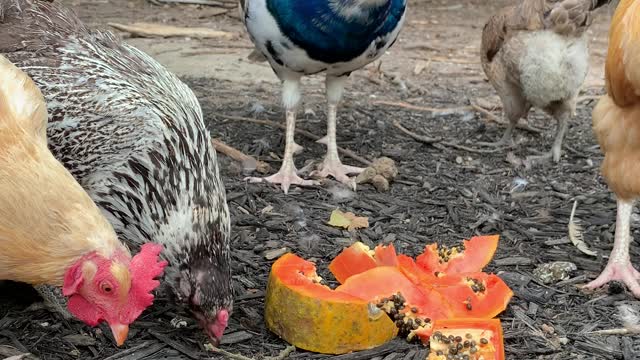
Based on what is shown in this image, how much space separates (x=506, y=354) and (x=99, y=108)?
1.93 metres

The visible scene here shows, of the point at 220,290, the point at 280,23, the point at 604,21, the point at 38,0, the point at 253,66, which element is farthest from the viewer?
the point at 604,21

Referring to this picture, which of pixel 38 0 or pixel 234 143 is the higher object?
pixel 38 0

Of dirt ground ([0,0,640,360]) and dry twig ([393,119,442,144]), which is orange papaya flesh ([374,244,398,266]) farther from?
dry twig ([393,119,442,144])

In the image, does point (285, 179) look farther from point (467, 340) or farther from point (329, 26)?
point (467, 340)

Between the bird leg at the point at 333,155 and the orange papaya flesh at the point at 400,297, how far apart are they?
66.4 inches

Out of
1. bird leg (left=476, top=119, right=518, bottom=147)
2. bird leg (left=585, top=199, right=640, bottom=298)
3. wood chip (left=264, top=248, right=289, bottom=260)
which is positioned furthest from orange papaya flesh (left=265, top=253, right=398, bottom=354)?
bird leg (left=476, top=119, right=518, bottom=147)

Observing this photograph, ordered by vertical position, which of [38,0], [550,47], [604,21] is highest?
[38,0]

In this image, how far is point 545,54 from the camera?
17.3 feet

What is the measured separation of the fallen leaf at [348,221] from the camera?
4.19 metres

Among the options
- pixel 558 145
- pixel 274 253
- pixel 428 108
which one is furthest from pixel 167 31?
pixel 274 253

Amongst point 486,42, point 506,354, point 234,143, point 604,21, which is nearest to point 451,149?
point 486,42

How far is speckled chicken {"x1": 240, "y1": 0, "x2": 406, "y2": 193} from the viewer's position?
176 inches

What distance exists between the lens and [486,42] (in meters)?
5.81

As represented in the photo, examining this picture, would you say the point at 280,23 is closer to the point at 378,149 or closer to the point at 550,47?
the point at 378,149
